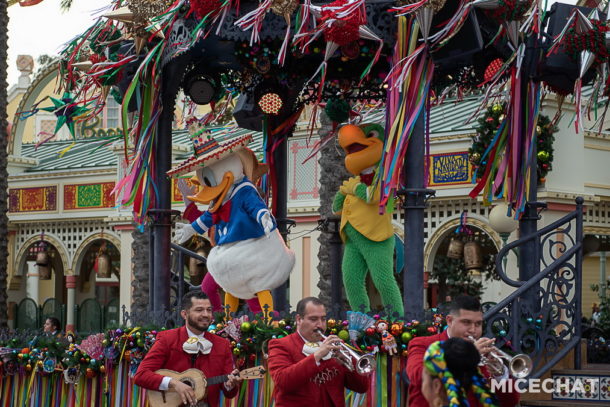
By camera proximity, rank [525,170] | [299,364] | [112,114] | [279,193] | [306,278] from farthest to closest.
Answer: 1. [112,114]
2. [306,278]
3. [279,193]
4. [525,170]
5. [299,364]

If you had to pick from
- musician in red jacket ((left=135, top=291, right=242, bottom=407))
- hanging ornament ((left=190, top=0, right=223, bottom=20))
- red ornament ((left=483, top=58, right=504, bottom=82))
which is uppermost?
hanging ornament ((left=190, top=0, right=223, bottom=20))

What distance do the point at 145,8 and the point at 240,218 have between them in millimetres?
1894

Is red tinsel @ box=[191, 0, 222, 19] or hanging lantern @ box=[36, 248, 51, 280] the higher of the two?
red tinsel @ box=[191, 0, 222, 19]

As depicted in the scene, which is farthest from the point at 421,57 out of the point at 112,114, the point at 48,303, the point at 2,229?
the point at 112,114

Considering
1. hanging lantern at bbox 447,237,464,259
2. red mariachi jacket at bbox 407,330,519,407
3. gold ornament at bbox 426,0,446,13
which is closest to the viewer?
red mariachi jacket at bbox 407,330,519,407

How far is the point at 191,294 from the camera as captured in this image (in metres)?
7.66

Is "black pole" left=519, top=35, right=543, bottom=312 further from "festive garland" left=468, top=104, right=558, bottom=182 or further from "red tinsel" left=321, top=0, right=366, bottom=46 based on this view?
"festive garland" left=468, top=104, right=558, bottom=182

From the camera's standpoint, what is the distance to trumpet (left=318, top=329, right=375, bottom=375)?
6578 mm

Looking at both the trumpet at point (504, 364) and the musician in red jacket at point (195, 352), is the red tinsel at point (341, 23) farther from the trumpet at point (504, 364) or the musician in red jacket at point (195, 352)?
the trumpet at point (504, 364)

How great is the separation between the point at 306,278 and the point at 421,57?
14.6 meters

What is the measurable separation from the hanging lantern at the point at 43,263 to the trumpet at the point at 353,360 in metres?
23.3

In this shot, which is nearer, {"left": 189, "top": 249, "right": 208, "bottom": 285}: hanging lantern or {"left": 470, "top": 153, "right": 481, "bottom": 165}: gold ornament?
{"left": 470, "top": 153, "right": 481, "bottom": 165}: gold ornament

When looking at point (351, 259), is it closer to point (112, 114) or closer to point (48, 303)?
point (48, 303)

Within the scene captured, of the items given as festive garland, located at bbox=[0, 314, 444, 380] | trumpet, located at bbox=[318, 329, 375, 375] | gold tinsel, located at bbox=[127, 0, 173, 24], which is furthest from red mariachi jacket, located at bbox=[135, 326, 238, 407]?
gold tinsel, located at bbox=[127, 0, 173, 24]
